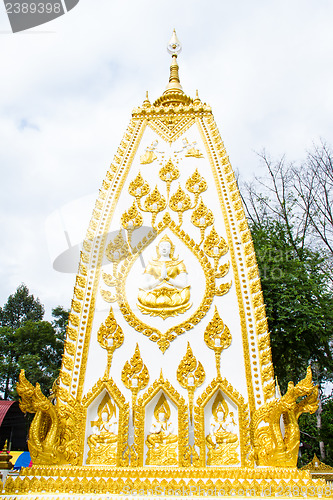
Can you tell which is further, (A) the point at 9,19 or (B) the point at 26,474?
(A) the point at 9,19

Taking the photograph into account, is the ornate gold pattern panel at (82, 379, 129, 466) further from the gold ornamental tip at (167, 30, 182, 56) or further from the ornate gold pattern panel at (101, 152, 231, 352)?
the gold ornamental tip at (167, 30, 182, 56)

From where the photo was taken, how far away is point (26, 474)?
5508mm

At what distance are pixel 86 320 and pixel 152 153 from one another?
3.95 m

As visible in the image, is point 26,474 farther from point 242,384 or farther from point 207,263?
point 207,263

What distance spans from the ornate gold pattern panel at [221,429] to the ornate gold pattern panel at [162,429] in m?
0.21

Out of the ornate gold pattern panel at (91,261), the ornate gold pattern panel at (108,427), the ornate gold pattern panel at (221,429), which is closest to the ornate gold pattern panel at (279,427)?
the ornate gold pattern panel at (221,429)

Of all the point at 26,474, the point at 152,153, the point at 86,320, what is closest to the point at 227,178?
the point at 152,153

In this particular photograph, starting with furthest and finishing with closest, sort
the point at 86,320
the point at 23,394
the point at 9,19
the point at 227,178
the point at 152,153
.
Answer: the point at 152,153 → the point at 227,178 → the point at 86,320 → the point at 9,19 → the point at 23,394

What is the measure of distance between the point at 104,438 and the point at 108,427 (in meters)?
0.16

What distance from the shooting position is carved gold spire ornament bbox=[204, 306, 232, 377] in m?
6.40

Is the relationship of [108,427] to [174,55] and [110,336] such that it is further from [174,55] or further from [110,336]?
[174,55]

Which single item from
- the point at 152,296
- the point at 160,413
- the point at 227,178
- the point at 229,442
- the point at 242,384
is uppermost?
the point at 227,178

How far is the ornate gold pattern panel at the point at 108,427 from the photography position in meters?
5.88

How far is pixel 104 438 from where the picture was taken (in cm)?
598
